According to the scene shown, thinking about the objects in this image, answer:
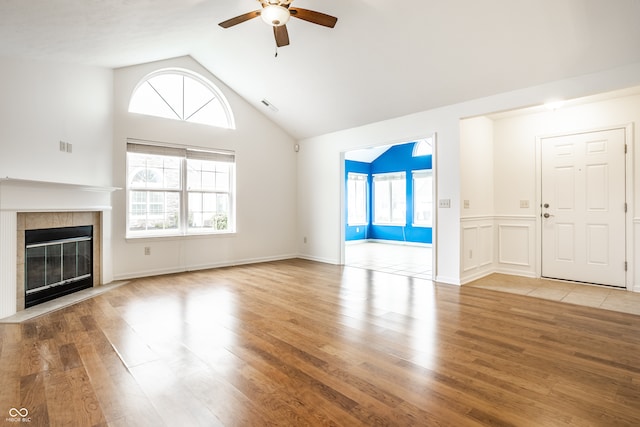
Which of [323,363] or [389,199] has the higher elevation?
[389,199]

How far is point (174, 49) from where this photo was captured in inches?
197

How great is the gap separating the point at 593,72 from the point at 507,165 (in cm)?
202

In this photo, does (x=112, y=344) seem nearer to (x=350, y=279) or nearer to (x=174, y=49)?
(x=350, y=279)

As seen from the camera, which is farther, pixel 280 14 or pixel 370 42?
pixel 370 42

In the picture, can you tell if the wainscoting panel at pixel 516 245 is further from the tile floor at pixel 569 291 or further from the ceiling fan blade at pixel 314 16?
the ceiling fan blade at pixel 314 16

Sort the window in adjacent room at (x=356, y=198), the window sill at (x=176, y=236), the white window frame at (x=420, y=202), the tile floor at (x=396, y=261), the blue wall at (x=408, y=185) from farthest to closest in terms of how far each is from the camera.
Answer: the window in adjacent room at (x=356, y=198), the blue wall at (x=408, y=185), the white window frame at (x=420, y=202), the tile floor at (x=396, y=261), the window sill at (x=176, y=236)

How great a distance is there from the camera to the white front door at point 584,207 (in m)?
4.42

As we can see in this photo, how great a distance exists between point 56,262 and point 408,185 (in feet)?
27.8

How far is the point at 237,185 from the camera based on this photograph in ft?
20.7

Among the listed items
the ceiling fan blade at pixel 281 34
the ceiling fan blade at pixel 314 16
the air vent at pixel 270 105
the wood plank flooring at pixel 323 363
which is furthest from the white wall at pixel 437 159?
the ceiling fan blade at pixel 281 34

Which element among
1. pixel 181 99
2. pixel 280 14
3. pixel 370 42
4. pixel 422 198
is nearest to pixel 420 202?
pixel 422 198

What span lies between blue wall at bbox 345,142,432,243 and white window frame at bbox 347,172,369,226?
0.13 metres

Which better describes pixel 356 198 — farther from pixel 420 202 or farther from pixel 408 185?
pixel 420 202

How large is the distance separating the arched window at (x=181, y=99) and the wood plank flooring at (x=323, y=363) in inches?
124
